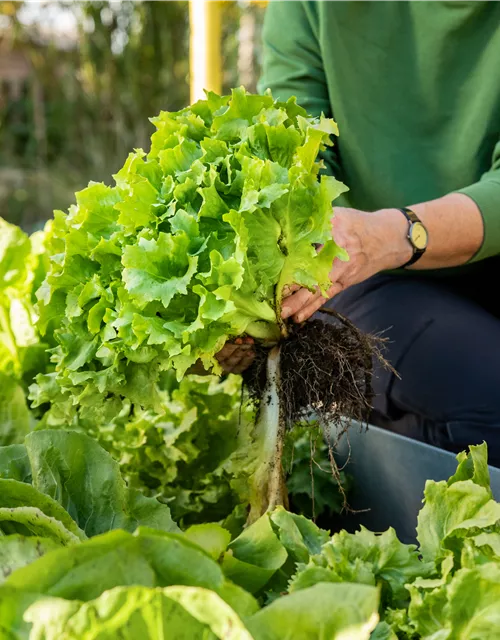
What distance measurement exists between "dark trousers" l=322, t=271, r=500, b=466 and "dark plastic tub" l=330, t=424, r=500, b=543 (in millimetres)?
166

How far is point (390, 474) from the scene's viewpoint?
2045 mm

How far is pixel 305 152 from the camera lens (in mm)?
1527

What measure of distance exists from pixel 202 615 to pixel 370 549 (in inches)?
16.7

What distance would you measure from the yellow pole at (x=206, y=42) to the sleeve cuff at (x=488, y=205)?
1286 millimetres

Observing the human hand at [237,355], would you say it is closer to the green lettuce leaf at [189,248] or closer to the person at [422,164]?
the green lettuce leaf at [189,248]

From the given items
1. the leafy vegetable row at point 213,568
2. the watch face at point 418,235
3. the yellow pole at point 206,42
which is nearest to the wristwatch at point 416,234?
the watch face at point 418,235

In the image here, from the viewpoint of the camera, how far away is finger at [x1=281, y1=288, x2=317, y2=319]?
5.51 ft

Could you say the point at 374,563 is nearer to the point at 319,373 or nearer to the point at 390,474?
the point at 319,373

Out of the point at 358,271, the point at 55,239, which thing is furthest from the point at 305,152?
the point at 55,239

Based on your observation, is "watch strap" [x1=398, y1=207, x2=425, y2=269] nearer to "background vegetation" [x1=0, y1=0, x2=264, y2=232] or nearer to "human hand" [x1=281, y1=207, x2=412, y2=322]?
"human hand" [x1=281, y1=207, x2=412, y2=322]

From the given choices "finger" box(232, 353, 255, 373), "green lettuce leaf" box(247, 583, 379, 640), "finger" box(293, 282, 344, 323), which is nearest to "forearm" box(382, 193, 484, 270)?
"finger" box(293, 282, 344, 323)

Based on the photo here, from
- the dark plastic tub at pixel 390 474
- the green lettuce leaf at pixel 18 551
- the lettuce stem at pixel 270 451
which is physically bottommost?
the dark plastic tub at pixel 390 474

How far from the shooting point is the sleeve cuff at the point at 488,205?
6.81 ft

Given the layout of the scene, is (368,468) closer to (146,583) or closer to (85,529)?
(85,529)
